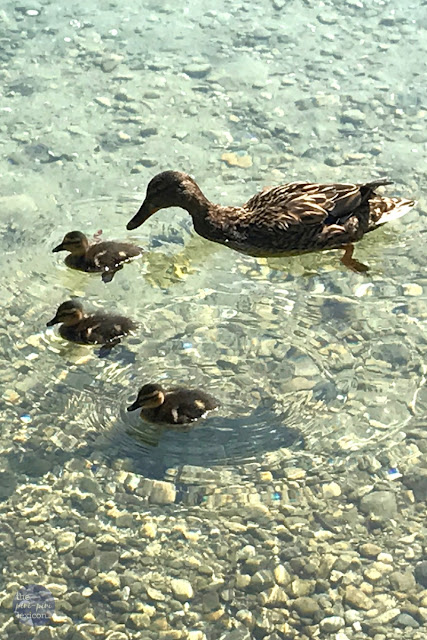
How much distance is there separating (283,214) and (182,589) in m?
2.66

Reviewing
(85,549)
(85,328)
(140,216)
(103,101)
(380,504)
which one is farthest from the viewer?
(103,101)

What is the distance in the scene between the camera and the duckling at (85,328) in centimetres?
556

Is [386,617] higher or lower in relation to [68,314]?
lower

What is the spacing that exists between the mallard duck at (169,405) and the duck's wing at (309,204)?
1618mm

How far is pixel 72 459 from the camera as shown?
4.99 meters

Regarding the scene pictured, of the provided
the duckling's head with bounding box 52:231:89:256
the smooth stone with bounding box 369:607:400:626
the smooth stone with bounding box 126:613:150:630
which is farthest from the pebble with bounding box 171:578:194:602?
the duckling's head with bounding box 52:231:89:256

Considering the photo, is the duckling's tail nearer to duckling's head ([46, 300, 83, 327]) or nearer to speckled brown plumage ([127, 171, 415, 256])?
speckled brown plumage ([127, 171, 415, 256])

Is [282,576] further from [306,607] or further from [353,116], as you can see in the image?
[353,116]

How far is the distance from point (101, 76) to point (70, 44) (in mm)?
641

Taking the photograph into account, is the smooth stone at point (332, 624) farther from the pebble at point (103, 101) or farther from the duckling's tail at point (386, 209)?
the pebble at point (103, 101)

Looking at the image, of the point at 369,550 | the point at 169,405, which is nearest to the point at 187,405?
the point at 169,405

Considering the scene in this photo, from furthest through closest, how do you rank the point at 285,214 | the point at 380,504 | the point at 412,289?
the point at 285,214, the point at 412,289, the point at 380,504

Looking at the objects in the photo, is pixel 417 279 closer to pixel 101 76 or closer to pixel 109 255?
pixel 109 255

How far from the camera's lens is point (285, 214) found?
6.37 m
